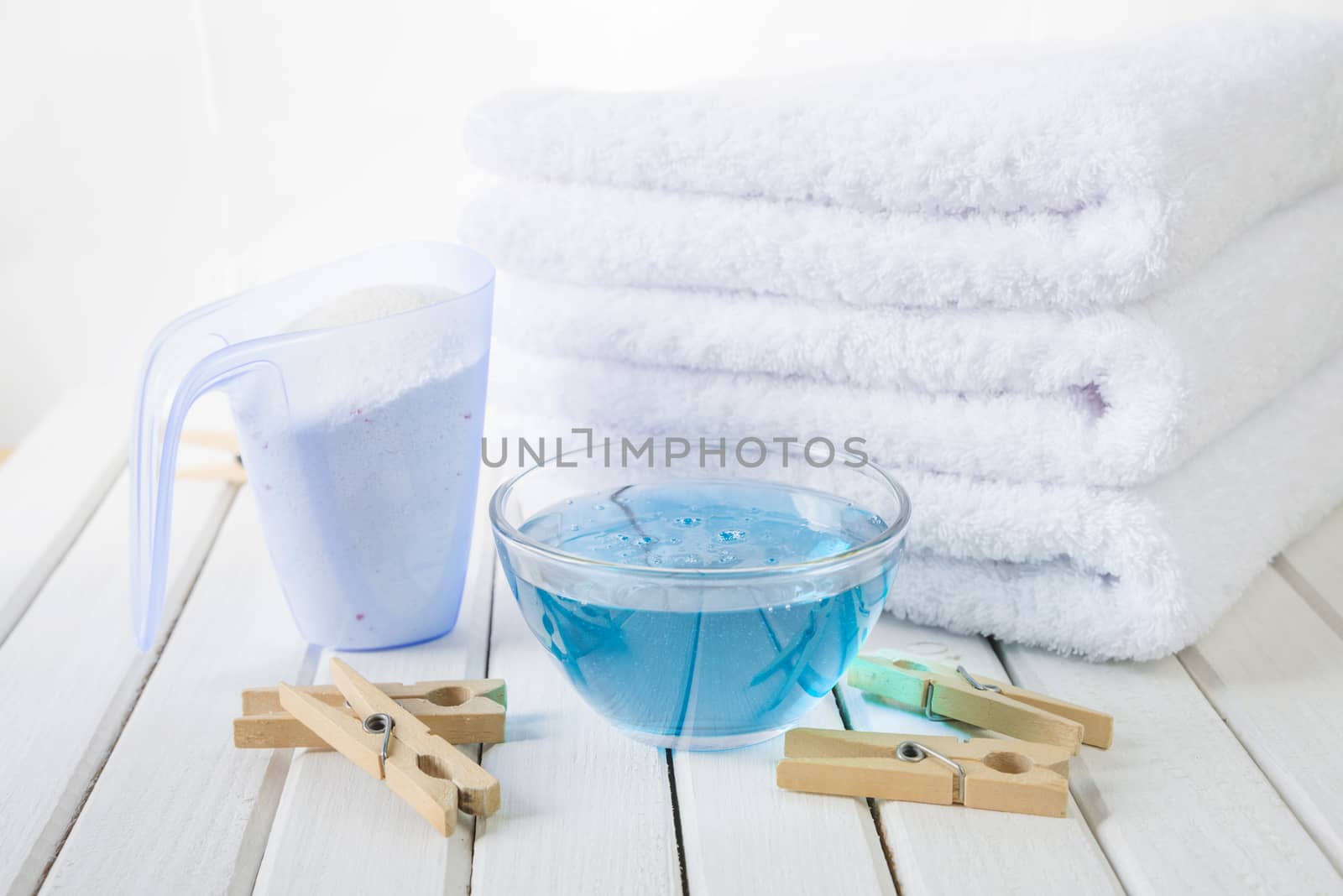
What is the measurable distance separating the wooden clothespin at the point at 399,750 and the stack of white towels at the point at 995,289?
8.3 inches

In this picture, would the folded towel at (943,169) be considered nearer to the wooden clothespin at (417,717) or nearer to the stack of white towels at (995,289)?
the stack of white towels at (995,289)

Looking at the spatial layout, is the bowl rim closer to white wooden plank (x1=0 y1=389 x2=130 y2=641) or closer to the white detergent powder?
the white detergent powder

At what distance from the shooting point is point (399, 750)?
1.56 feet

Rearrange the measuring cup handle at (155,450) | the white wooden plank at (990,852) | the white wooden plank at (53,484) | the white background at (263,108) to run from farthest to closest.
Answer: the white background at (263,108)
the white wooden plank at (53,484)
the measuring cup handle at (155,450)
the white wooden plank at (990,852)

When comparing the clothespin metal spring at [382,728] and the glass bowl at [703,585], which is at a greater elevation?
the glass bowl at [703,585]

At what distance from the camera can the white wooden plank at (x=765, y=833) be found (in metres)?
0.43

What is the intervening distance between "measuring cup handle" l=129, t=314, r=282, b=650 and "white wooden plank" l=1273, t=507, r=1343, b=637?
505mm

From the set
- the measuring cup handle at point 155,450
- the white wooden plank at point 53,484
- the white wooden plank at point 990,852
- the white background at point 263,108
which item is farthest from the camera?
the white background at point 263,108

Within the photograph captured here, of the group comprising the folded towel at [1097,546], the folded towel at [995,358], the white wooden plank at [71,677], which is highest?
the folded towel at [995,358]

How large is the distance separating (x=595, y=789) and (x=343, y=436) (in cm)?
19

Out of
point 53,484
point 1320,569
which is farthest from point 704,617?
point 53,484

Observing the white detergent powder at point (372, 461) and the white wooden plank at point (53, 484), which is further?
the white wooden plank at point (53, 484)

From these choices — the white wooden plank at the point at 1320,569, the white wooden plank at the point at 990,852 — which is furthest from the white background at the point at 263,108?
the white wooden plank at the point at 990,852

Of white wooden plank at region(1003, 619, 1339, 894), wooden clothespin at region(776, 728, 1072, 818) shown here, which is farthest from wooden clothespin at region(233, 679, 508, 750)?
white wooden plank at region(1003, 619, 1339, 894)
